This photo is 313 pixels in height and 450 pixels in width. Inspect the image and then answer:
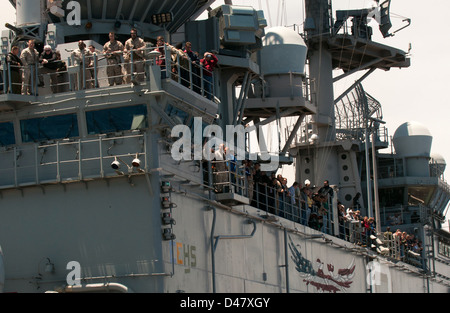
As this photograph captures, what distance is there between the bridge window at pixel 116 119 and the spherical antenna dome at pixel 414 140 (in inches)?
1134

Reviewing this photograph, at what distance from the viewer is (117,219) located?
2270 cm

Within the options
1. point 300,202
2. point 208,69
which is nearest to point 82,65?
point 208,69

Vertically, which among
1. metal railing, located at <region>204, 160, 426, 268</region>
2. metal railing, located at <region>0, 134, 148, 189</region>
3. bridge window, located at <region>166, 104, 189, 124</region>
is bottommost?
metal railing, located at <region>204, 160, 426, 268</region>

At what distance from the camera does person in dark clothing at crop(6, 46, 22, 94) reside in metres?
23.6

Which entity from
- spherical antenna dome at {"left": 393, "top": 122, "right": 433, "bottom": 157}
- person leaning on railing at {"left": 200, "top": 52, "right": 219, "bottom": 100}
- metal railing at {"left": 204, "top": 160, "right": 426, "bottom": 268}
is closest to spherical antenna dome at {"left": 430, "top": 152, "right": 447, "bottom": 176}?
spherical antenna dome at {"left": 393, "top": 122, "right": 433, "bottom": 157}

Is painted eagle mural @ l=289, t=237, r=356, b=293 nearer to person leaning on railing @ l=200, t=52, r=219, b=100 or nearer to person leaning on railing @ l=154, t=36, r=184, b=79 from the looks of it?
person leaning on railing @ l=200, t=52, r=219, b=100

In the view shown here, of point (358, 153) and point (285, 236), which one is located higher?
point (358, 153)

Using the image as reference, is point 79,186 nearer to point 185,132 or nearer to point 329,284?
point 185,132

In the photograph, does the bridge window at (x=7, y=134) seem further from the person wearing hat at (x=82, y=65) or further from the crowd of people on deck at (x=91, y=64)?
the person wearing hat at (x=82, y=65)

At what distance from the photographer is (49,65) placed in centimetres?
2391

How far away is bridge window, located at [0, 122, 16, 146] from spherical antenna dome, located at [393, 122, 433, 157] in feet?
96.9

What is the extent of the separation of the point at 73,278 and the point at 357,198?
83.0ft
